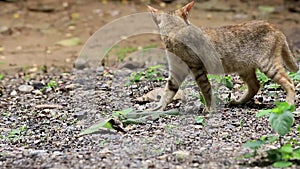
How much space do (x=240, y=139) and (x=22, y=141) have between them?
1881mm

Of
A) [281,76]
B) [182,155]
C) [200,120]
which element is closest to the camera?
[182,155]

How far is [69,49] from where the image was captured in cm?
1072

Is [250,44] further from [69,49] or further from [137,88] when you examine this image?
[69,49]

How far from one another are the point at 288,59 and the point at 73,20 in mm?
6504

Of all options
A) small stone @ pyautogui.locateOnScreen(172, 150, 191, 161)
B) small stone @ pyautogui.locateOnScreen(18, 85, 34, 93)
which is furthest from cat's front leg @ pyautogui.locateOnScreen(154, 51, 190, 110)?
small stone @ pyautogui.locateOnScreen(18, 85, 34, 93)

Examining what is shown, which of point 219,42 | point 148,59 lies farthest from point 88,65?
point 219,42

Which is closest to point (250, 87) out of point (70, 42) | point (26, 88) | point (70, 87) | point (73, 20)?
point (70, 87)

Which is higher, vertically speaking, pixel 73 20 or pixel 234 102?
pixel 73 20

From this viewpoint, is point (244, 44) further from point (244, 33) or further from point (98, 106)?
point (98, 106)

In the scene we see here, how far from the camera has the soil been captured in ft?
15.7

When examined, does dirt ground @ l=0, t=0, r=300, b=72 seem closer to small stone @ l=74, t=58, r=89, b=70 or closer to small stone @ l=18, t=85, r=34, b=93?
small stone @ l=74, t=58, r=89, b=70

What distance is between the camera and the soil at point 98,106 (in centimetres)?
477

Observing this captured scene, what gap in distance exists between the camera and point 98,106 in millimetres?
6617

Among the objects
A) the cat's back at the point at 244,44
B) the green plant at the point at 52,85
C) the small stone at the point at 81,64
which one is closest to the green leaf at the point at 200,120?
the cat's back at the point at 244,44
